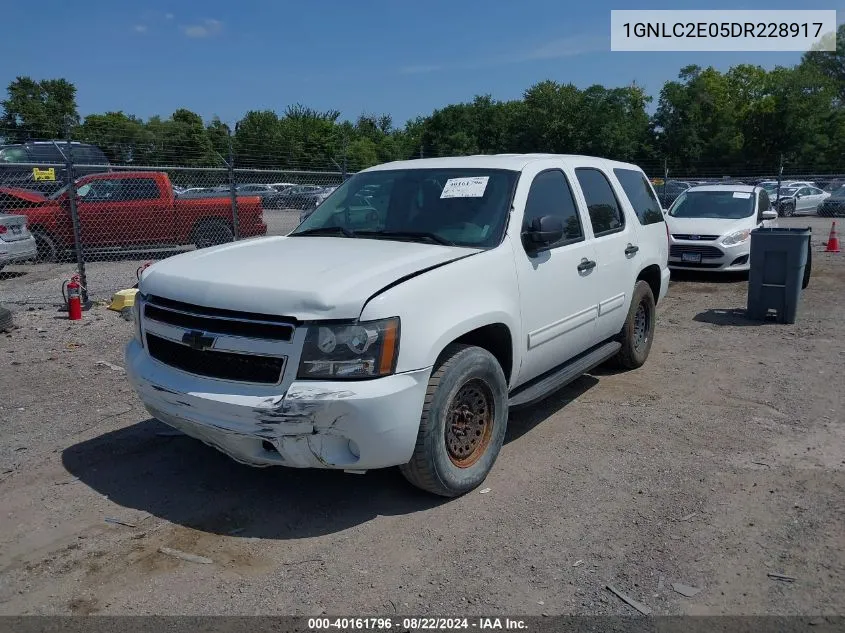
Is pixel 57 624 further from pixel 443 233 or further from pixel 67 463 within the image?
pixel 443 233

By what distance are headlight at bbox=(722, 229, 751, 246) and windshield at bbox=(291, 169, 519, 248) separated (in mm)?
8445

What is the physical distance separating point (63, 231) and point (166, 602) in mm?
12168

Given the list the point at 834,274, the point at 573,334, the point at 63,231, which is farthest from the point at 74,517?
the point at 834,274

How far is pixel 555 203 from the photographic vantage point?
5.11 metres

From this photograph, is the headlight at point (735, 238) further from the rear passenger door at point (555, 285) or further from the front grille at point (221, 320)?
the front grille at point (221, 320)

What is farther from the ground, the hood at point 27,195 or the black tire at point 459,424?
the hood at point 27,195

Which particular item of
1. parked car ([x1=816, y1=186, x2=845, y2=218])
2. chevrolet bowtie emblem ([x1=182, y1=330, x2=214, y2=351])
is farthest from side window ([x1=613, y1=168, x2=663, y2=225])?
parked car ([x1=816, y1=186, x2=845, y2=218])

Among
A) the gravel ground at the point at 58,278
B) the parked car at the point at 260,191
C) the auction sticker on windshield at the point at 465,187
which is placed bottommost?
the gravel ground at the point at 58,278

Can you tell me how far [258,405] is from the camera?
341 cm

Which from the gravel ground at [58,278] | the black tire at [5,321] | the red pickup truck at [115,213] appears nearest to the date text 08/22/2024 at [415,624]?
the black tire at [5,321]

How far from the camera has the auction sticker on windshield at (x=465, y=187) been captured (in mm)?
4703

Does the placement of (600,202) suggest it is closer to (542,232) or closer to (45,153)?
(542,232)

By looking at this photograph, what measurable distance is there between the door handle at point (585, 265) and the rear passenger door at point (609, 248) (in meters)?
0.13

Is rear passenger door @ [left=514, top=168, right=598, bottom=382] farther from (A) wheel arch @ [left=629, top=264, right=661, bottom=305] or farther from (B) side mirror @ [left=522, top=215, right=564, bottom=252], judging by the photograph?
(A) wheel arch @ [left=629, top=264, right=661, bottom=305]
